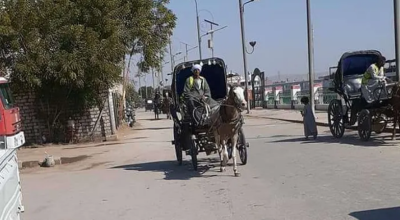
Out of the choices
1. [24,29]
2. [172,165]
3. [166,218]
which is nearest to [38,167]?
[172,165]

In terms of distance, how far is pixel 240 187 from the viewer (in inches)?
399

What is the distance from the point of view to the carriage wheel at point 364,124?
15.3m

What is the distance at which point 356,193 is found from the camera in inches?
346

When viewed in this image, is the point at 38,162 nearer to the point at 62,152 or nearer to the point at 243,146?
the point at 62,152

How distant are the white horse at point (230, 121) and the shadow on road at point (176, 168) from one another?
2.18 feet

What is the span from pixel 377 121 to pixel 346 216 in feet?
27.9

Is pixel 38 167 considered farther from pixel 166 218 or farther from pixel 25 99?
pixel 166 218

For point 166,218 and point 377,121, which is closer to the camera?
point 166,218

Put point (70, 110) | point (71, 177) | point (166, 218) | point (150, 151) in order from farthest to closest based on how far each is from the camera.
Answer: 1. point (70, 110)
2. point (150, 151)
3. point (71, 177)
4. point (166, 218)

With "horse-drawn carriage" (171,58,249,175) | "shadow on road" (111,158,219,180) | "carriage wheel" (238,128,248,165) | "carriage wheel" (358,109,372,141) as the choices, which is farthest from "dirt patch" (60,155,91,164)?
"carriage wheel" (358,109,372,141)

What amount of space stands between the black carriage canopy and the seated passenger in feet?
5.96

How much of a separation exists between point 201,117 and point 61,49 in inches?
419

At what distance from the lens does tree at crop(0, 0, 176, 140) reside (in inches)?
813

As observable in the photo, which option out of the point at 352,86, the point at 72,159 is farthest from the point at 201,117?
the point at 72,159
